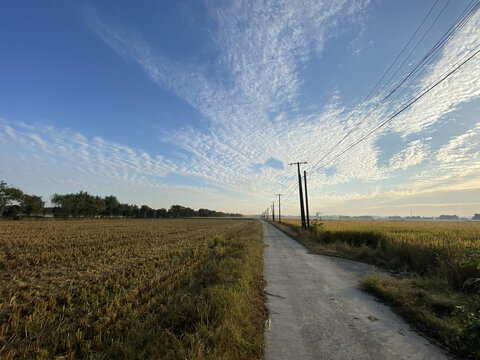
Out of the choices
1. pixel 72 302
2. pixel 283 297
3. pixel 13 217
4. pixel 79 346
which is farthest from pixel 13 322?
pixel 13 217

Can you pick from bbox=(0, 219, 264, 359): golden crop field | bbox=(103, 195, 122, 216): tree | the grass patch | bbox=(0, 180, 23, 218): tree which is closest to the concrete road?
the grass patch

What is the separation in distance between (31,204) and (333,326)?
87.5 meters

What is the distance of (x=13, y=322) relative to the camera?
4547 millimetres

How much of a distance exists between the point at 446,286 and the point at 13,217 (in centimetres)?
8727

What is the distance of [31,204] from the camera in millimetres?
63375

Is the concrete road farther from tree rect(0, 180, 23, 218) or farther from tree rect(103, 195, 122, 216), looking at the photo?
tree rect(103, 195, 122, 216)

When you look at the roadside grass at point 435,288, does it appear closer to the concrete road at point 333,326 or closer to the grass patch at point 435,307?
the grass patch at point 435,307

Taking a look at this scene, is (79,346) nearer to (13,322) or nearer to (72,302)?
(13,322)

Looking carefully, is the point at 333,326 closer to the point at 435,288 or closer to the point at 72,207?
the point at 435,288

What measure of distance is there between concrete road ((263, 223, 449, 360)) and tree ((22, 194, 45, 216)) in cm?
8476

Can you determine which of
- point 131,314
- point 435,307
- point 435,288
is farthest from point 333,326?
point 131,314

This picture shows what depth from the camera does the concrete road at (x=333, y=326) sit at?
11.2 ft

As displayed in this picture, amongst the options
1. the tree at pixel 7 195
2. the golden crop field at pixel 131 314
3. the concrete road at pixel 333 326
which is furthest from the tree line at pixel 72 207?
the concrete road at pixel 333 326

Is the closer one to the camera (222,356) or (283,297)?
(222,356)
